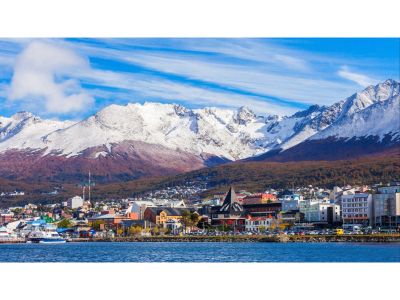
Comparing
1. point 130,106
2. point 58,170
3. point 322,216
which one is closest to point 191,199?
point 322,216

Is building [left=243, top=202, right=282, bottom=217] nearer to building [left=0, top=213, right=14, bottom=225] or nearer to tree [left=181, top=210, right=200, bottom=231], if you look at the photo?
tree [left=181, top=210, right=200, bottom=231]

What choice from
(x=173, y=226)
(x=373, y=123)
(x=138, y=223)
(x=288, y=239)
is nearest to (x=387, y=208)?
(x=288, y=239)

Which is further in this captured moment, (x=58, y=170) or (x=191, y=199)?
(x=58, y=170)

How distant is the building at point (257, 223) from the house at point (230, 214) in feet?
1.50

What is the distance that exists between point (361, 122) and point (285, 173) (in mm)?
29854

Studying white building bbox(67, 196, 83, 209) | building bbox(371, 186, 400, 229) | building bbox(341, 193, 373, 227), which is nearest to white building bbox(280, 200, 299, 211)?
building bbox(341, 193, 373, 227)

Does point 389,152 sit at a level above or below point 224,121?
below

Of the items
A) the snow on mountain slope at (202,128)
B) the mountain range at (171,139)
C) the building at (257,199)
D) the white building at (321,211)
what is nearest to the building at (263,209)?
the white building at (321,211)

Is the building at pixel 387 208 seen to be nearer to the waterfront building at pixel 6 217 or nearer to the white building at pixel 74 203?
the waterfront building at pixel 6 217

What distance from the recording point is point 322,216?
49.3 m

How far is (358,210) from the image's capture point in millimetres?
45250

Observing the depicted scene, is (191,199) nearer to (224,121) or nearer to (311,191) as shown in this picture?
(311,191)

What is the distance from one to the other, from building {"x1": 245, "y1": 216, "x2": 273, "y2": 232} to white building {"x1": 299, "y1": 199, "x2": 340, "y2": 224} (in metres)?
2.41

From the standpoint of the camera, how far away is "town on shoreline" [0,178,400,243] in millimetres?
40938
